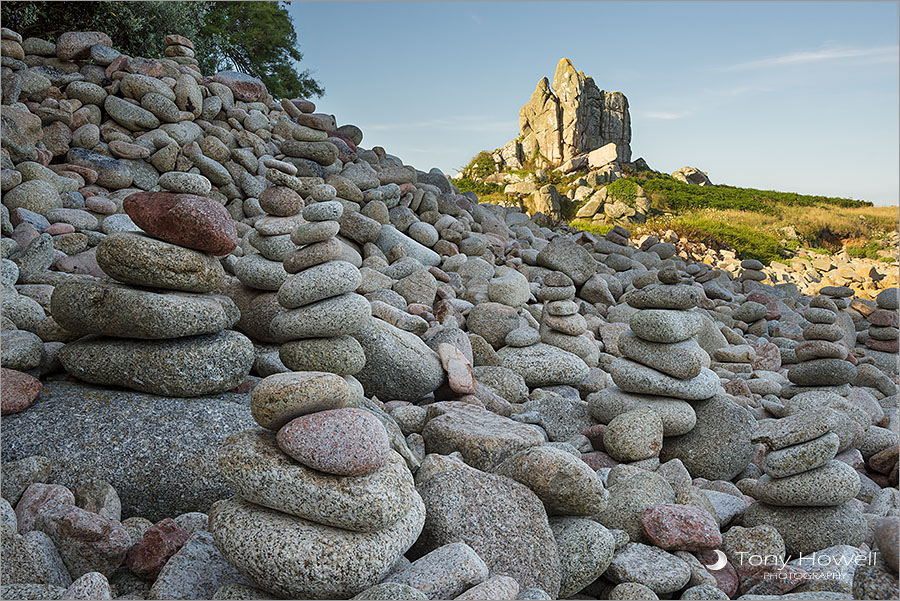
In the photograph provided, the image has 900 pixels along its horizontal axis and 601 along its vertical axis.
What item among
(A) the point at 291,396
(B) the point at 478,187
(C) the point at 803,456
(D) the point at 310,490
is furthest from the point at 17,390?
(B) the point at 478,187

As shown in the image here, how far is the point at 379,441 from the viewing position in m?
2.93

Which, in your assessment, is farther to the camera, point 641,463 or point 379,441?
point 641,463

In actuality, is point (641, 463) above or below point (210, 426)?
below

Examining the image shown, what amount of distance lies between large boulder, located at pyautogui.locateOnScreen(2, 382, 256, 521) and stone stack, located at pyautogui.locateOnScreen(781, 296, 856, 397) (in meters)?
6.47

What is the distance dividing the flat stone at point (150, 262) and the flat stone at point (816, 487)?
4.07m

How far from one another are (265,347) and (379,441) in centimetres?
339

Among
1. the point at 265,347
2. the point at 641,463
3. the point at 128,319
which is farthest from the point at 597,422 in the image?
the point at 128,319

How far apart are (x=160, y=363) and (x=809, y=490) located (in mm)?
4273

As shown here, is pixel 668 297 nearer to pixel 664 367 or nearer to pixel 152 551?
pixel 664 367

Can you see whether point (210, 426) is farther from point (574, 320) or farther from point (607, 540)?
point (574, 320)

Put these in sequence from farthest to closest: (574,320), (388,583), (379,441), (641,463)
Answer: (574,320) → (641,463) → (379,441) → (388,583)

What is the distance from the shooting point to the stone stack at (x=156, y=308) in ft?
13.8

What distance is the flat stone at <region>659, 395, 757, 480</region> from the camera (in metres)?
5.36

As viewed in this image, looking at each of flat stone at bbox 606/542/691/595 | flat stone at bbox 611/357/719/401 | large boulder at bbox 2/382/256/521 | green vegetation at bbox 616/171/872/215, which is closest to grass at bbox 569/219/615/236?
green vegetation at bbox 616/171/872/215
